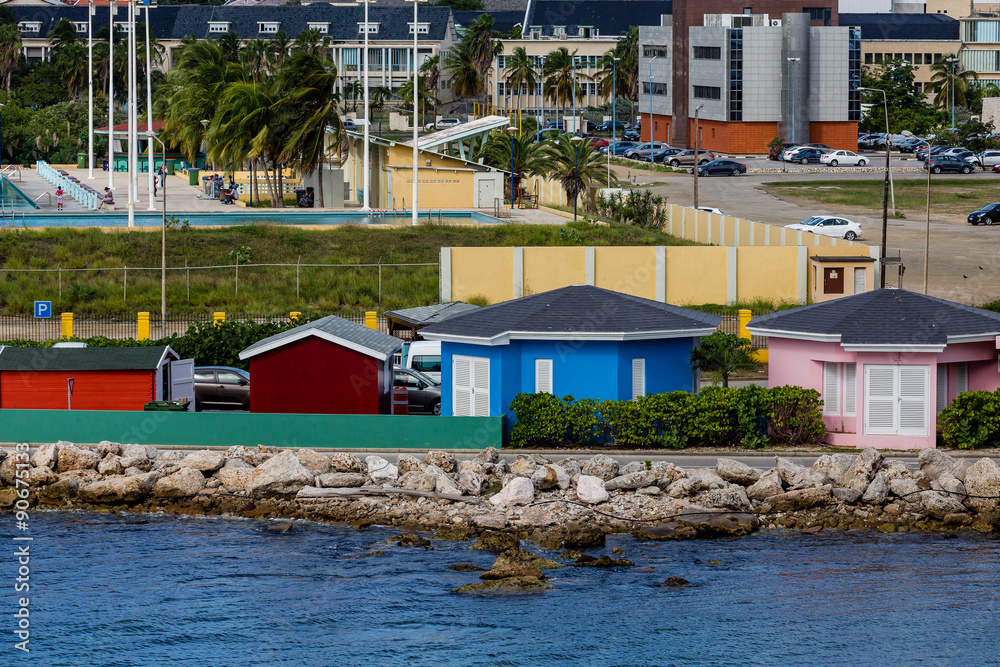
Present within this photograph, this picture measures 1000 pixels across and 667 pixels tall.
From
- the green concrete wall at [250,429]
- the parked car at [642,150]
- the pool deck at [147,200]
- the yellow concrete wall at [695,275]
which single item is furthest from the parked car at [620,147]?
the green concrete wall at [250,429]

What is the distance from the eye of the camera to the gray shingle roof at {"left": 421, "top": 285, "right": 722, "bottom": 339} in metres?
33.2

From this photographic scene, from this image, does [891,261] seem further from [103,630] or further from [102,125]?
[102,125]

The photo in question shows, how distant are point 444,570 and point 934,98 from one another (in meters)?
122

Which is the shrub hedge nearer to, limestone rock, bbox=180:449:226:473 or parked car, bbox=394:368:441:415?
parked car, bbox=394:368:441:415

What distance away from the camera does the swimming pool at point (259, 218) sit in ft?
201

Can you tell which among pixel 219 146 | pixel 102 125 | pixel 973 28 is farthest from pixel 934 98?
pixel 219 146

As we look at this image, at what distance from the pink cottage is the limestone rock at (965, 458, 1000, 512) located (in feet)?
8.67

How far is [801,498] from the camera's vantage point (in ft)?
97.1

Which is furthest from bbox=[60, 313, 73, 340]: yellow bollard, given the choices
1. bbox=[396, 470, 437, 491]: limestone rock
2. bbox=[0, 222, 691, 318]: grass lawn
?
bbox=[396, 470, 437, 491]: limestone rock

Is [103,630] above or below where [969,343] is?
below

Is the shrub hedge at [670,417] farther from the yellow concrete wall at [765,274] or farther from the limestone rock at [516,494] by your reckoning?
the yellow concrete wall at [765,274]

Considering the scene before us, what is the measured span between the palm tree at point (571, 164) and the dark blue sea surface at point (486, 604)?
139ft

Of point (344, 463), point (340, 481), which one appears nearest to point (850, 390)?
point (344, 463)

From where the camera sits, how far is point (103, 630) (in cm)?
2462
